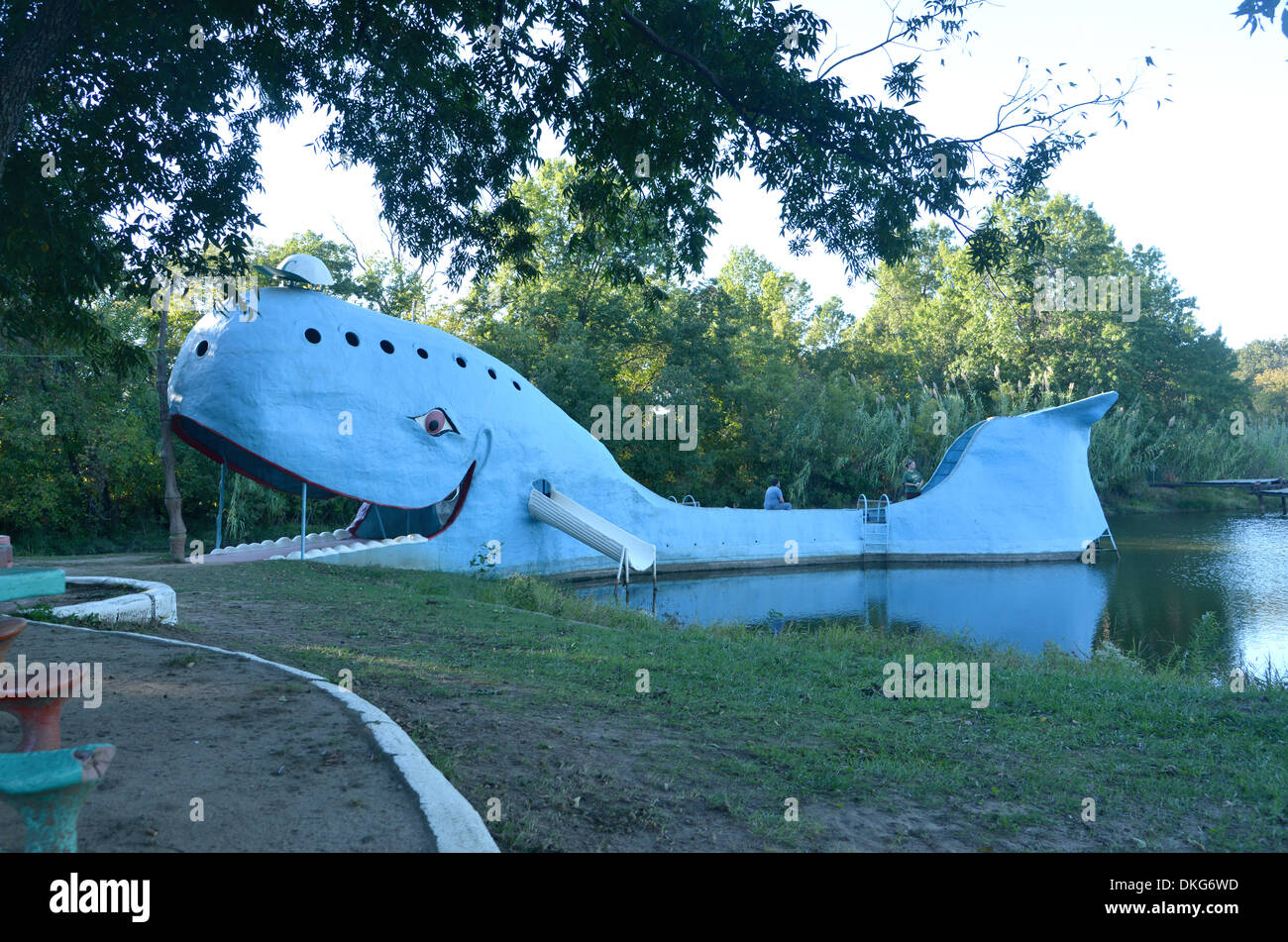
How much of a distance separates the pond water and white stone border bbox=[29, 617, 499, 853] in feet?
36.1

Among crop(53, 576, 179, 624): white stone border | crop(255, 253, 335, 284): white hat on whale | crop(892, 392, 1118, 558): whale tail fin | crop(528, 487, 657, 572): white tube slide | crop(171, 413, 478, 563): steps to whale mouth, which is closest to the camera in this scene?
crop(53, 576, 179, 624): white stone border

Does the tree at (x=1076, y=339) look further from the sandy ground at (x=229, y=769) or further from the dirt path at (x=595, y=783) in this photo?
the sandy ground at (x=229, y=769)

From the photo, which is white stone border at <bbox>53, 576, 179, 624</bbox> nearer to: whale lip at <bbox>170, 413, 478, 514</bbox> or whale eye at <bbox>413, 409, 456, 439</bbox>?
whale lip at <bbox>170, 413, 478, 514</bbox>

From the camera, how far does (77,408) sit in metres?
23.9

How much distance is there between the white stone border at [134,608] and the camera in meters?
7.86

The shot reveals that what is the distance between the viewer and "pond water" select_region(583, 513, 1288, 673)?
15906 millimetres

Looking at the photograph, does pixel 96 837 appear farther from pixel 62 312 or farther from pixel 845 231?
pixel 845 231

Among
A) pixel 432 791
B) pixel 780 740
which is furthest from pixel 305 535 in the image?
pixel 432 791

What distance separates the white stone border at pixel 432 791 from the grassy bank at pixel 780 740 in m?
0.23

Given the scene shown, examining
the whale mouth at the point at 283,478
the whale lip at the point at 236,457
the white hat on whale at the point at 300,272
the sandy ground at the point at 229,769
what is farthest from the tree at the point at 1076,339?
the sandy ground at the point at 229,769

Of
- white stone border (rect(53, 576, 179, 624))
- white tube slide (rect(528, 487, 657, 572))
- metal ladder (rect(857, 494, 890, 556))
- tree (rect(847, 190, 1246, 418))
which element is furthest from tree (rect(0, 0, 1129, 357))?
tree (rect(847, 190, 1246, 418))

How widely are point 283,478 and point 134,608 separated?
9467 millimetres

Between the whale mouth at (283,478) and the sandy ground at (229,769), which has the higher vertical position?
the whale mouth at (283,478)

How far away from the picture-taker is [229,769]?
4.14 metres
